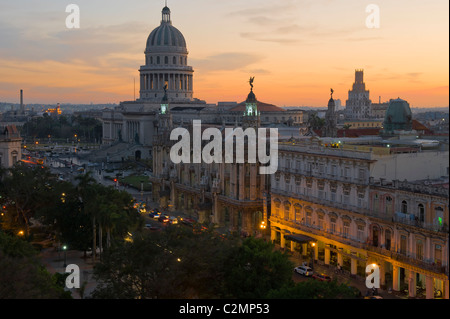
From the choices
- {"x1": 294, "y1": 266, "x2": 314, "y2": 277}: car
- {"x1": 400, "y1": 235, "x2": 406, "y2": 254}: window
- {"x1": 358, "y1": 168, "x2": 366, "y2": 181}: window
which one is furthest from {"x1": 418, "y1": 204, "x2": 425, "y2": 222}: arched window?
{"x1": 294, "y1": 266, "x2": 314, "y2": 277}: car

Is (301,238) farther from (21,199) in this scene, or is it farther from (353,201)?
(21,199)

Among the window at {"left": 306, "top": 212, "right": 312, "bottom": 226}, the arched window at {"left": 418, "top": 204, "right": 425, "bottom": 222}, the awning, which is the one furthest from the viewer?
the window at {"left": 306, "top": 212, "right": 312, "bottom": 226}

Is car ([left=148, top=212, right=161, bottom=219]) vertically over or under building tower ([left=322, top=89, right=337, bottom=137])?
under

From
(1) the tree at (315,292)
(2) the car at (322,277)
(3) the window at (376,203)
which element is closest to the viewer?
(1) the tree at (315,292)

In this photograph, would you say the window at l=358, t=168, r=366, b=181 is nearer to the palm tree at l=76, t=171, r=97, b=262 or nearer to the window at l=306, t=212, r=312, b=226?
the window at l=306, t=212, r=312, b=226

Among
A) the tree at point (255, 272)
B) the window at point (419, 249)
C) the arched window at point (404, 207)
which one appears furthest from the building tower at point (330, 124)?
the tree at point (255, 272)

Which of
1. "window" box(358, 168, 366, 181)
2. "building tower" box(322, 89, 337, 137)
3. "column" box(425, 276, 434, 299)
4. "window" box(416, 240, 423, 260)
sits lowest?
"column" box(425, 276, 434, 299)

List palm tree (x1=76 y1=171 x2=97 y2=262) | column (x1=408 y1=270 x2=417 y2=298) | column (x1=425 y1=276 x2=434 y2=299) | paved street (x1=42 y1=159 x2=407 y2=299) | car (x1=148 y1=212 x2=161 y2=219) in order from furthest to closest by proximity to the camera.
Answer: car (x1=148 y1=212 x2=161 y2=219) → palm tree (x1=76 y1=171 x2=97 y2=262) → paved street (x1=42 y1=159 x2=407 y2=299) → column (x1=408 y1=270 x2=417 y2=298) → column (x1=425 y1=276 x2=434 y2=299)

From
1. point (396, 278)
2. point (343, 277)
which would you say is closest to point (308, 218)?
point (343, 277)

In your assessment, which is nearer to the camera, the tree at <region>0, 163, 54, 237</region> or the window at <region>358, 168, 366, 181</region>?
the window at <region>358, 168, 366, 181</region>

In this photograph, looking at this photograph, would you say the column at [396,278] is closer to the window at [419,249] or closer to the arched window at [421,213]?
the window at [419,249]

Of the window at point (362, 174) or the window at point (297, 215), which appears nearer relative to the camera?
the window at point (362, 174)
